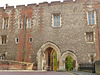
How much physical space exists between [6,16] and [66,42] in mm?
8639

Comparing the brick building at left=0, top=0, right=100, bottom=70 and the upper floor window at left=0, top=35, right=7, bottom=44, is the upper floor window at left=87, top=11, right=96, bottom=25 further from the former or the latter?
the upper floor window at left=0, top=35, right=7, bottom=44

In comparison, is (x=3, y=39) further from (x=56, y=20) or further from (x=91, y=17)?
(x=91, y=17)

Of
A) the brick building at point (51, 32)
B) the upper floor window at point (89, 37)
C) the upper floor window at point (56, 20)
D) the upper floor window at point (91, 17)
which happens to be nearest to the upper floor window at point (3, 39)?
the brick building at point (51, 32)

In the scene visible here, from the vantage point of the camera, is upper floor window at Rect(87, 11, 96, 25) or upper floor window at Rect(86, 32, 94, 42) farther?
upper floor window at Rect(87, 11, 96, 25)

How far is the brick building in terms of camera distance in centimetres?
1695

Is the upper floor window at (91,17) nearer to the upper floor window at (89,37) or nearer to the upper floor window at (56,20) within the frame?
the upper floor window at (89,37)

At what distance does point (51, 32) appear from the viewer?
1803 centimetres

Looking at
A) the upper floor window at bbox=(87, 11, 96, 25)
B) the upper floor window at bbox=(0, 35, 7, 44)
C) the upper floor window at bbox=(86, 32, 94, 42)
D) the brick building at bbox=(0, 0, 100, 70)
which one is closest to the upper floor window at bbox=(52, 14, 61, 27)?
the brick building at bbox=(0, 0, 100, 70)

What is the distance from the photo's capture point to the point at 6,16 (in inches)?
784

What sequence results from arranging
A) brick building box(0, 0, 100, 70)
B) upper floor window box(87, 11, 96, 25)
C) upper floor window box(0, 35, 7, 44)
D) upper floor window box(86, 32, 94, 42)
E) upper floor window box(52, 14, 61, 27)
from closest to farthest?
brick building box(0, 0, 100, 70), upper floor window box(86, 32, 94, 42), upper floor window box(87, 11, 96, 25), upper floor window box(52, 14, 61, 27), upper floor window box(0, 35, 7, 44)

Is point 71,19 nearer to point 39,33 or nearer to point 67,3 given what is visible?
point 67,3

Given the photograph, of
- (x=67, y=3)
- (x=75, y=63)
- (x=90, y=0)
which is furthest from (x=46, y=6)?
(x=75, y=63)

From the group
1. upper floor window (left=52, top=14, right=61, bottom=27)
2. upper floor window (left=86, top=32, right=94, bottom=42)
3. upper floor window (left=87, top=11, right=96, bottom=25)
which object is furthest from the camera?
upper floor window (left=52, top=14, right=61, bottom=27)

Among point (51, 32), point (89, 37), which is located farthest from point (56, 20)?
point (89, 37)
